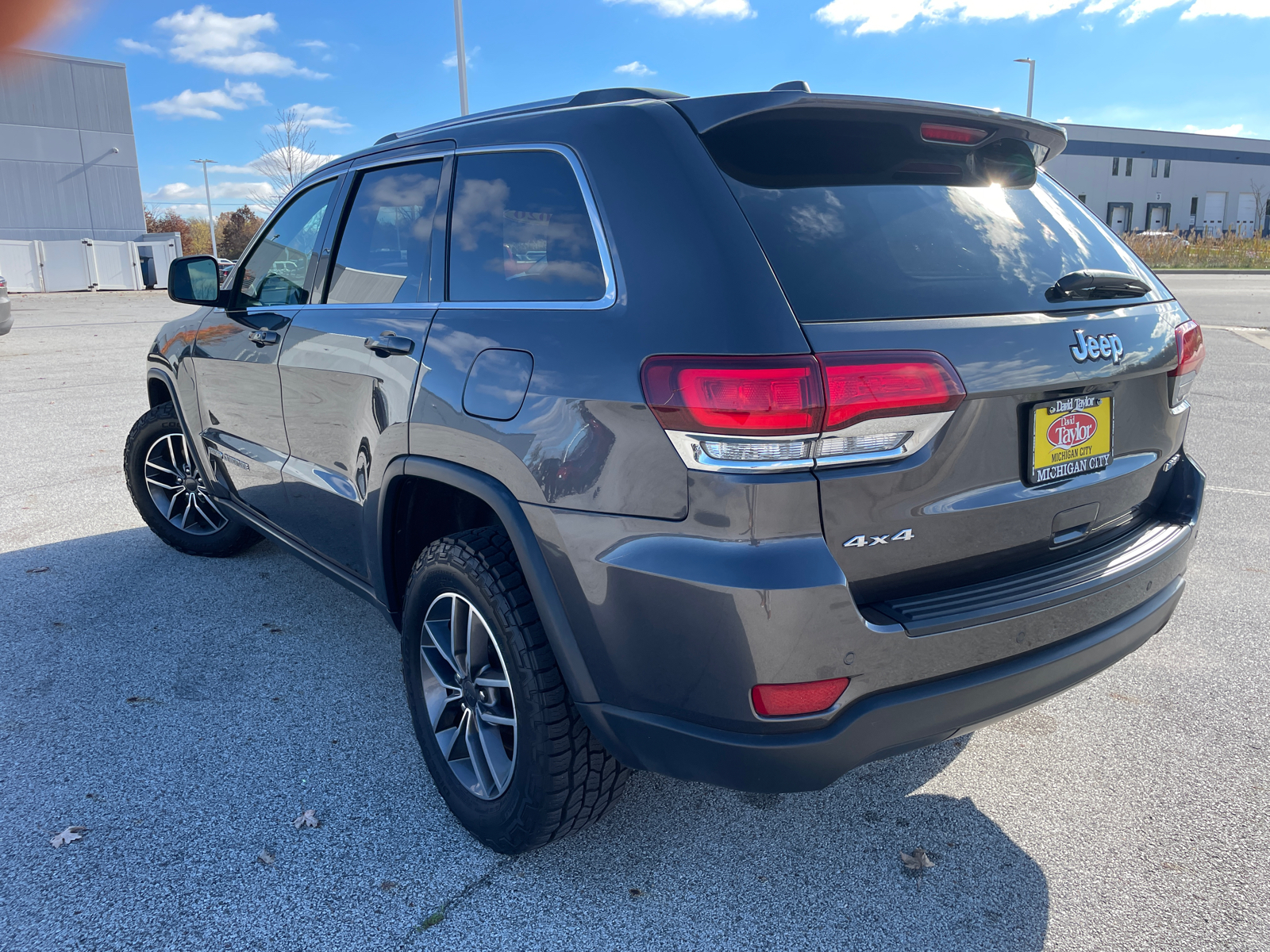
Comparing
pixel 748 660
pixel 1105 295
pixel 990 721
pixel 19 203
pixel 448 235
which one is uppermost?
pixel 19 203

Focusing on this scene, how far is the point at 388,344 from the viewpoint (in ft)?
8.70

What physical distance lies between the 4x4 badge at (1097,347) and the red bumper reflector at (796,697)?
0.96 m

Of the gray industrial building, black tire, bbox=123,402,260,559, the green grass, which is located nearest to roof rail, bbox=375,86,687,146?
black tire, bbox=123,402,260,559

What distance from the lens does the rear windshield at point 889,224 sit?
1940 millimetres

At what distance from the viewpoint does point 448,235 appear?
105 inches

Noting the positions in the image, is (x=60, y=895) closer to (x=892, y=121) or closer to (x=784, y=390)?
(x=784, y=390)

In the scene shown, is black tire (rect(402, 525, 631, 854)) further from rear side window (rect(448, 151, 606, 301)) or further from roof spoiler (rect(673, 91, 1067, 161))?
roof spoiler (rect(673, 91, 1067, 161))

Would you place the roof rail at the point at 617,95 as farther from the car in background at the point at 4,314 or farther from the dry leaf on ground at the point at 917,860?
the car in background at the point at 4,314

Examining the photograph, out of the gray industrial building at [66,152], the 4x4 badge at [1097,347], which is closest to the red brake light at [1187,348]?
the 4x4 badge at [1097,347]

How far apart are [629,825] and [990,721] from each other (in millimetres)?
1049

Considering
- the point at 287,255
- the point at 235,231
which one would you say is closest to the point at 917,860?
the point at 287,255

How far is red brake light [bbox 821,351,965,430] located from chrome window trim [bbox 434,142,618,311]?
1.81 feet

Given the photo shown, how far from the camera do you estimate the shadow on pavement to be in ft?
7.12

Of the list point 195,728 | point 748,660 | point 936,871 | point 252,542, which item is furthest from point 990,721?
point 252,542
